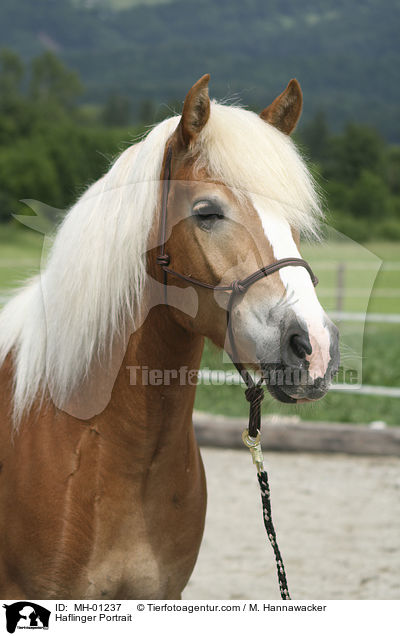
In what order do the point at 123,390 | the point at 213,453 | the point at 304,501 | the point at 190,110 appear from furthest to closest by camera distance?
the point at 213,453 < the point at 304,501 < the point at 123,390 < the point at 190,110

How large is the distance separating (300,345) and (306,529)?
301cm

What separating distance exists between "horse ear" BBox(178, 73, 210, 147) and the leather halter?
0.27 ft

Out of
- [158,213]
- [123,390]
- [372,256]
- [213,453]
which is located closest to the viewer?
[158,213]

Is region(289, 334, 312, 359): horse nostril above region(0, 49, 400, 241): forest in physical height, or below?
below

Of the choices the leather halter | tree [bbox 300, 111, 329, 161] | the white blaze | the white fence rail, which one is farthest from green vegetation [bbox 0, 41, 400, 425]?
the white blaze

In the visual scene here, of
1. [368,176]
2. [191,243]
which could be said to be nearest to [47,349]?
[191,243]

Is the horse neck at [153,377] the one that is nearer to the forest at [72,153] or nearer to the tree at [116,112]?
the forest at [72,153]

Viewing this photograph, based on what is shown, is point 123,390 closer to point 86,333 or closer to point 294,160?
point 86,333

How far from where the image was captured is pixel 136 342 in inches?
71.9
